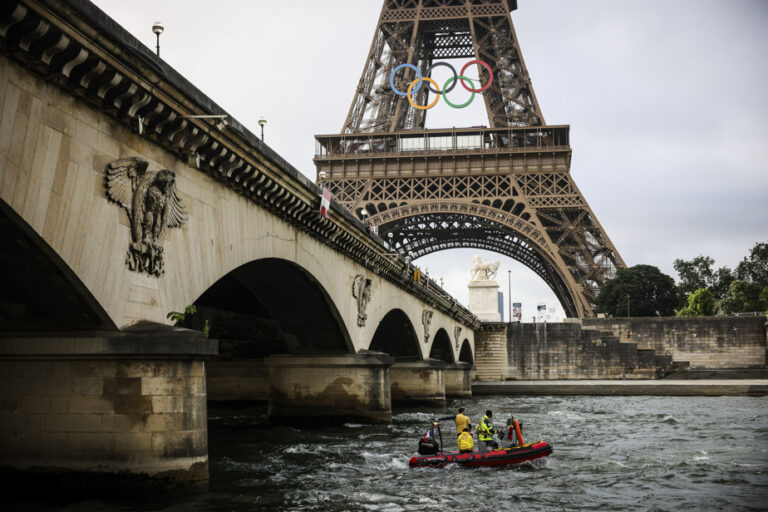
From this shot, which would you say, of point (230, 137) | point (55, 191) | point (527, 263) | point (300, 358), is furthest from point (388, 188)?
point (55, 191)

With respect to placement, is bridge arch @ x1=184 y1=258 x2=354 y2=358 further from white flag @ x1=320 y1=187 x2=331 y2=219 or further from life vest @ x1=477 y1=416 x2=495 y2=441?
life vest @ x1=477 y1=416 x2=495 y2=441

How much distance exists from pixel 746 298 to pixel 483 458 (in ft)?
252

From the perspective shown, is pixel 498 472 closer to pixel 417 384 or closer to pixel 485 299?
pixel 417 384

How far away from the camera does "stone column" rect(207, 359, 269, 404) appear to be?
1459 inches

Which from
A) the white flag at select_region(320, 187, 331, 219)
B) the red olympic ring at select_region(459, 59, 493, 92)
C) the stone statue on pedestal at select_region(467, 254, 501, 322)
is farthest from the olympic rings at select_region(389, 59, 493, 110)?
the white flag at select_region(320, 187, 331, 219)

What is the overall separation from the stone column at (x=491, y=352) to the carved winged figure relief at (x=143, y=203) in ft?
190

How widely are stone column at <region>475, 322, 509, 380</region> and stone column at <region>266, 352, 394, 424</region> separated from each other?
43.7 metres

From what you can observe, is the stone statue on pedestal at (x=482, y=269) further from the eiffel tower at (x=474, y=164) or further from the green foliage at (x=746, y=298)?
the green foliage at (x=746, y=298)

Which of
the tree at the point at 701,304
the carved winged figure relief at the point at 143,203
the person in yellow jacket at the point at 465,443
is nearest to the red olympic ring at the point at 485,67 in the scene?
the tree at the point at 701,304

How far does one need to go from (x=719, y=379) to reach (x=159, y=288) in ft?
180

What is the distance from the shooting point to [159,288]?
41.5 ft

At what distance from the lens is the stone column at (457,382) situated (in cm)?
5100

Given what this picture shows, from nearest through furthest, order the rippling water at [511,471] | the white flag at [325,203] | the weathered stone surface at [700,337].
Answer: the rippling water at [511,471] < the white flag at [325,203] < the weathered stone surface at [700,337]

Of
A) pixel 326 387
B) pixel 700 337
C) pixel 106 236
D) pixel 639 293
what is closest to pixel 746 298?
pixel 639 293
